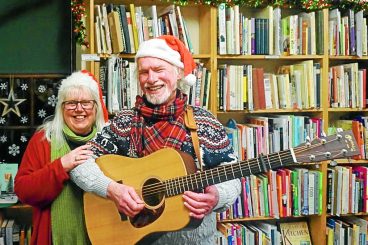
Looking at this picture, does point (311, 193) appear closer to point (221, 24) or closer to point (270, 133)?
point (270, 133)

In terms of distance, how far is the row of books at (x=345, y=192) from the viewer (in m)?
2.93

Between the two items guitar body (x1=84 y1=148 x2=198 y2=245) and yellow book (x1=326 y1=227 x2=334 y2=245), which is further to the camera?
yellow book (x1=326 y1=227 x2=334 y2=245)

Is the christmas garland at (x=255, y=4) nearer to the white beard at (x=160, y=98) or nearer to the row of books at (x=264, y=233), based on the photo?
the white beard at (x=160, y=98)

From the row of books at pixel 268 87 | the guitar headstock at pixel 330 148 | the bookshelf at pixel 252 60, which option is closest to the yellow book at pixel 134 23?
the bookshelf at pixel 252 60

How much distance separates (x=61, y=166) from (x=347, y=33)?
Answer: 193 cm

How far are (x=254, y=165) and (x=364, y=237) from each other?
165 centimetres

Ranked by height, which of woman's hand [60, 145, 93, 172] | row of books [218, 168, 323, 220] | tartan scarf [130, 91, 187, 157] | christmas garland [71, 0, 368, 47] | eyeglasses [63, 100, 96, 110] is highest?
christmas garland [71, 0, 368, 47]

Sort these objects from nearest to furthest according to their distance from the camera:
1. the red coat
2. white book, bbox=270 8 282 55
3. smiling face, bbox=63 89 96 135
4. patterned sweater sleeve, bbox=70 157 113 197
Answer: patterned sweater sleeve, bbox=70 157 113 197, the red coat, smiling face, bbox=63 89 96 135, white book, bbox=270 8 282 55

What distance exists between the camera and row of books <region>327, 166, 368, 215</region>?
293 cm

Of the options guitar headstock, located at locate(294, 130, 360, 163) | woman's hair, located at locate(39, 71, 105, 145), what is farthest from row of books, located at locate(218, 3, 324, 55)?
guitar headstock, located at locate(294, 130, 360, 163)

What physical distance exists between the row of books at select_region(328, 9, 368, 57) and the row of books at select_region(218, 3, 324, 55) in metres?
0.09

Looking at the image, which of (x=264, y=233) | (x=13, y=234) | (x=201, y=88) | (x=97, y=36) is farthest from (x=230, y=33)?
(x=13, y=234)

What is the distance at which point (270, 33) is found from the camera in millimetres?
2857

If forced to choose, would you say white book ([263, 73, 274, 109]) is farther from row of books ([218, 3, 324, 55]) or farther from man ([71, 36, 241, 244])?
man ([71, 36, 241, 244])
